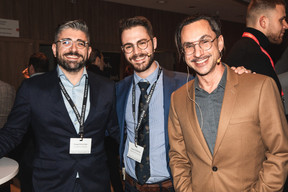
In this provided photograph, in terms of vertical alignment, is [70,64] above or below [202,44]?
below

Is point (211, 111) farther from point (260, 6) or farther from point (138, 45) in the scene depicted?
point (260, 6)

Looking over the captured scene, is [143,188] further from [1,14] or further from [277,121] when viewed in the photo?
[1,14]

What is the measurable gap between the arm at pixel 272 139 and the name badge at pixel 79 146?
1086 millimetres

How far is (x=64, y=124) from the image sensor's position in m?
1.73

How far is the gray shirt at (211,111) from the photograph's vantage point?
1.41 m

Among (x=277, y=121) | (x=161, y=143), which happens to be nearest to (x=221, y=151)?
(x=277, y=121)

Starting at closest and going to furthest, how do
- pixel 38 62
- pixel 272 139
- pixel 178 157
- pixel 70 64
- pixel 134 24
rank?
pixel 272 139, pixel 178 157, pixel 70 64, pixel 134 24, pixel 38 62

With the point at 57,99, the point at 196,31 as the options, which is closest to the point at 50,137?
the point at 57,99

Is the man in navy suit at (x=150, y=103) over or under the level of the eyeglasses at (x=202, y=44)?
under

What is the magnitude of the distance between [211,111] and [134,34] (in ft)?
2.89

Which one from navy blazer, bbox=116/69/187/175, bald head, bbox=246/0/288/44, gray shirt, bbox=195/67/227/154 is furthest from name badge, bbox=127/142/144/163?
bald head, bbox=246/0/288/44

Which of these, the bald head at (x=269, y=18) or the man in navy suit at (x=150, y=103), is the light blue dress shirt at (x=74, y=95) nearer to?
the man in navy suit at (x=150, y=103)

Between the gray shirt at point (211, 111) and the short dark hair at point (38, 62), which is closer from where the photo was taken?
the gray shirt at point (211, 111)

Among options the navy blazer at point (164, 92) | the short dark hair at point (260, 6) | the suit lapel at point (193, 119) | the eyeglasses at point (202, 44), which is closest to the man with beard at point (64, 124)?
the navy blazer at point (164, 92)
